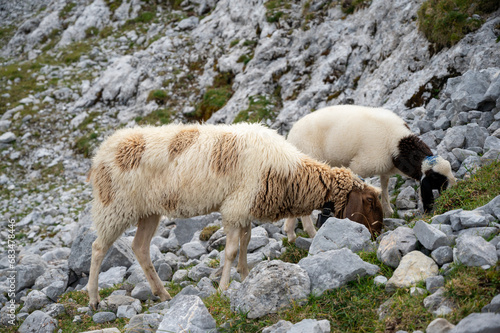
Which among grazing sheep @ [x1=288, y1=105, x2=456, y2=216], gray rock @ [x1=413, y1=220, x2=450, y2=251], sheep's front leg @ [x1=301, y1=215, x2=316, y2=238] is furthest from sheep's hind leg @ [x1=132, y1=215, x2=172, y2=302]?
gray rock @ [x1=413, y1=220, x2=450, y2=251]

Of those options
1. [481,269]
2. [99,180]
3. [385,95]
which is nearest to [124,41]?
[385,95]

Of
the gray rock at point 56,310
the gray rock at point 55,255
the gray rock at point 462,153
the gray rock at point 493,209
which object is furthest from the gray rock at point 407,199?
the gray rock at point 55,255

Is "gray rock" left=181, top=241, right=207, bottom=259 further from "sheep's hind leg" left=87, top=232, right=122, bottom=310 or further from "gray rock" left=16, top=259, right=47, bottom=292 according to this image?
"gray rock" left=16, top=259, right=47, bottom=292

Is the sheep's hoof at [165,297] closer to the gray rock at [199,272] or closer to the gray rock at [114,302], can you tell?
the gray rock at [114,302]

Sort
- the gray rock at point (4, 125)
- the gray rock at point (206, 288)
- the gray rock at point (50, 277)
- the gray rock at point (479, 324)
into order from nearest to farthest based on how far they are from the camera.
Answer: the gray rock at point (479, 324)
the gray rock at point (206, 288)
the gray rock at point (50, 277)
the gray rock at point (4, 125)

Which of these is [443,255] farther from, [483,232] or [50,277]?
[50,277]

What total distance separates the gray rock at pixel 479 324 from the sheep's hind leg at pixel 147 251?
4.54 meters

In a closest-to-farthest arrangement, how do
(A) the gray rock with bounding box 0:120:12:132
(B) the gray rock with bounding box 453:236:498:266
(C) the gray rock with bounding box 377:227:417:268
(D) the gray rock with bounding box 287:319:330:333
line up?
(D) the gray rock with bounding box 287:319:330:333 → (B) the gray rock with bounding box 453:236:498:266 → (C) the gray rock with bounding box 377:227:417:268 → (A) the gray rock with bounding box 0:120:12:132

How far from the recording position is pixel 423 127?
938 cm

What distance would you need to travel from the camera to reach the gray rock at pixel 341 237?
5055 mm

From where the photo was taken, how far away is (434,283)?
12.7ft

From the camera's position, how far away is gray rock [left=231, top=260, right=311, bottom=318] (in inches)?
167

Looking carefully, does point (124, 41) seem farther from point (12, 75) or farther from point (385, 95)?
point (385, 95)

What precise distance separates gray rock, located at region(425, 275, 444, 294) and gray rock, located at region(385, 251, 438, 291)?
0.44 feet
